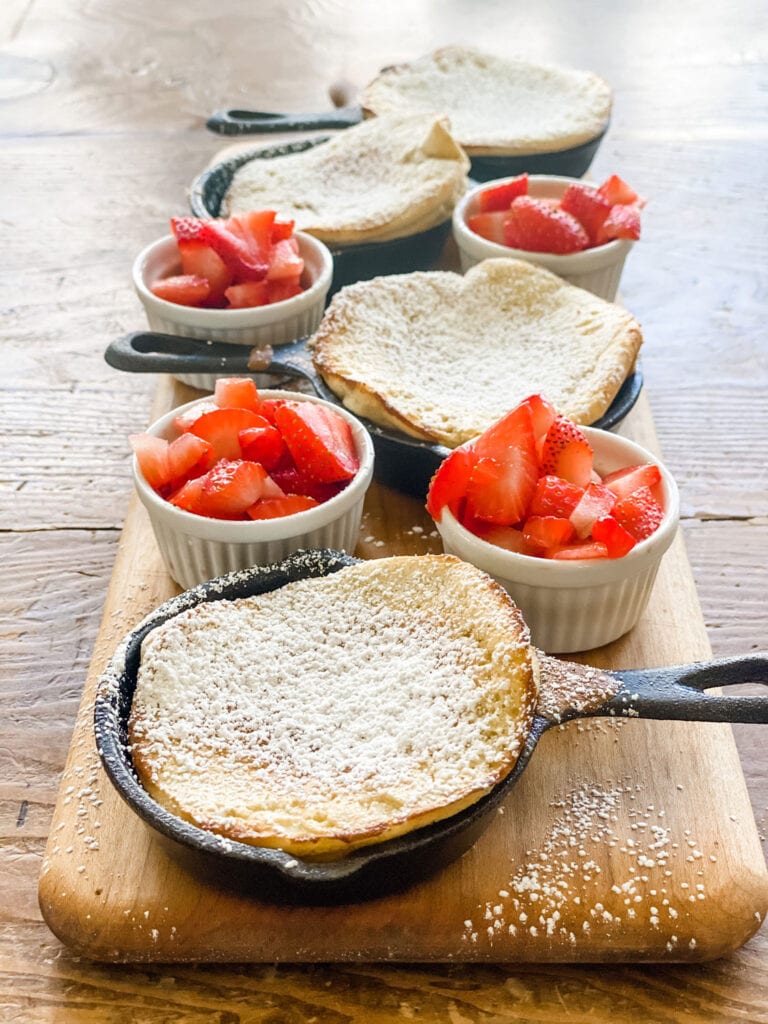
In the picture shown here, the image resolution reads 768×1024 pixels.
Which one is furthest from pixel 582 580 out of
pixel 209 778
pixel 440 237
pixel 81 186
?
pixel 81 186

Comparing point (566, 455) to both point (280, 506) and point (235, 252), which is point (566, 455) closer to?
point (280, 506)

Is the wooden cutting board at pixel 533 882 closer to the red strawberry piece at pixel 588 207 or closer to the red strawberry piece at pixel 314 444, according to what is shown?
the red strawberry piece at pixel 314 444

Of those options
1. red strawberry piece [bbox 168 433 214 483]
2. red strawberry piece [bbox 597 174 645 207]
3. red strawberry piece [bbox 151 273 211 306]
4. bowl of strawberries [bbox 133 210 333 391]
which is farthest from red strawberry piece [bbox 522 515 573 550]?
red strawberry piece [bbox 597 174 645 207]

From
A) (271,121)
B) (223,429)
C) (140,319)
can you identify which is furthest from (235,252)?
(271,121)

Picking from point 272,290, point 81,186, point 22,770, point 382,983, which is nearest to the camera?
point 382,983

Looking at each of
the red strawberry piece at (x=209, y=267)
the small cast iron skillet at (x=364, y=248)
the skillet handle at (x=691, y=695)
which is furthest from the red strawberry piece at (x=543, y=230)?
the skillet handle at (x=691, y=695)

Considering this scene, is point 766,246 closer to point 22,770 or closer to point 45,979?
point 22,770

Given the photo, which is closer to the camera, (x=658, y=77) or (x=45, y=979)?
(x=45, y=979)
